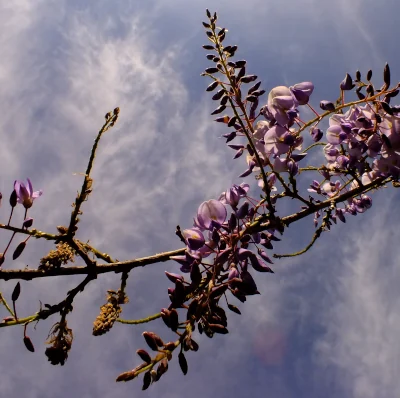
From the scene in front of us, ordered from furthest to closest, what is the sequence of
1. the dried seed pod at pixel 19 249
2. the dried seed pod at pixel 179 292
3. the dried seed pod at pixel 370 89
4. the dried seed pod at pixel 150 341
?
the dried seed pod at pixel 370 89 → the dried seed pod at pixel 19 249 → the dried seed pod at pixel 179 292 → the dried seed pod at pixel 150 341

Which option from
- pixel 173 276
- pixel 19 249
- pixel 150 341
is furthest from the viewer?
pixel 19 249

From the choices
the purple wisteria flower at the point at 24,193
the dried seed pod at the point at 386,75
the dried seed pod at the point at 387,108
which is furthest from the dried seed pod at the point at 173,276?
the dried seed pod at the point at 386,75

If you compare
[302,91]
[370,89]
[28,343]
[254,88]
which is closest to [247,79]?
[254,88]

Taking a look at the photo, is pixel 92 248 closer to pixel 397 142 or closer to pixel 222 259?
pixel 222 259

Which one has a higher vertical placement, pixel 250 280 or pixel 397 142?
pixel 397 142

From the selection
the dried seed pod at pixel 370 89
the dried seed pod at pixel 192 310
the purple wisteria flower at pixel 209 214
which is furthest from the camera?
the dried seed pod at pixel 370 89

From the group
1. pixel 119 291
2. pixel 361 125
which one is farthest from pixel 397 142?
pixel 119 291

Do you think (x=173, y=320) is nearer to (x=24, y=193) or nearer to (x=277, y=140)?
(x=24, y=193)

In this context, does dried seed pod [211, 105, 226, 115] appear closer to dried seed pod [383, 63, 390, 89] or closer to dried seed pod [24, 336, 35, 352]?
dried seed pod [383, 63, 390, 89]

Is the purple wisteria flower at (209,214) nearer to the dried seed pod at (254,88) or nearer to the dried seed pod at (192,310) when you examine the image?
the dried seed pod at (192,310)
